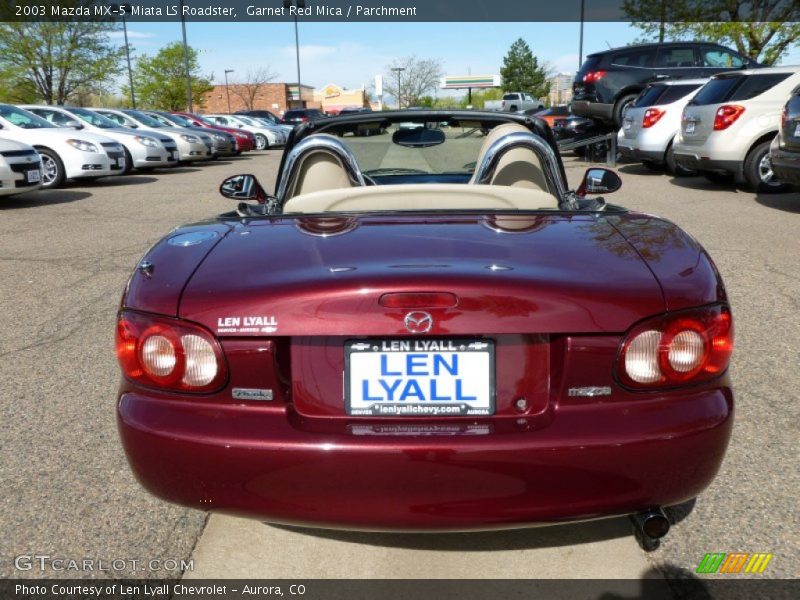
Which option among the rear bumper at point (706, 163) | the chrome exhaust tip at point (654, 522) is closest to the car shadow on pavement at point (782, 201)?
the rear bumper at point (706, 163)

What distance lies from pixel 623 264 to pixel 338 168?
1.65 m

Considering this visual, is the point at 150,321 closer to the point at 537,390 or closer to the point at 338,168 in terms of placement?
the point at 537,390

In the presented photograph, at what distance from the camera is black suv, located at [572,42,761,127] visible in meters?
16.7

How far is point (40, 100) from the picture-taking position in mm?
43250

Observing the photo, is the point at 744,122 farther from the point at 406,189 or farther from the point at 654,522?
the point at 654,522

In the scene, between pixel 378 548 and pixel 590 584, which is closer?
pixel 590 584

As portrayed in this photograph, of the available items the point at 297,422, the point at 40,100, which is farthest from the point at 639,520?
the point at 40,100

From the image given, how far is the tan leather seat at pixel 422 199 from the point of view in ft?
9.41

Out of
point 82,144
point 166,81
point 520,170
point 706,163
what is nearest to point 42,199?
point 82,144

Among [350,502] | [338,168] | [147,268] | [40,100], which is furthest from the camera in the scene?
[40,100]

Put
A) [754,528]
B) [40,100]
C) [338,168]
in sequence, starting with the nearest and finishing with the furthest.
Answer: [754,528], [338,168], [40,100]

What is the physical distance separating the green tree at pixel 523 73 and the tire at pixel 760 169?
80.2 meters

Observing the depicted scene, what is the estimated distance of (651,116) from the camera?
1364 cm

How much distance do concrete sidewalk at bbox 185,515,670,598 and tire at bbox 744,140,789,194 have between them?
969 centimetres
